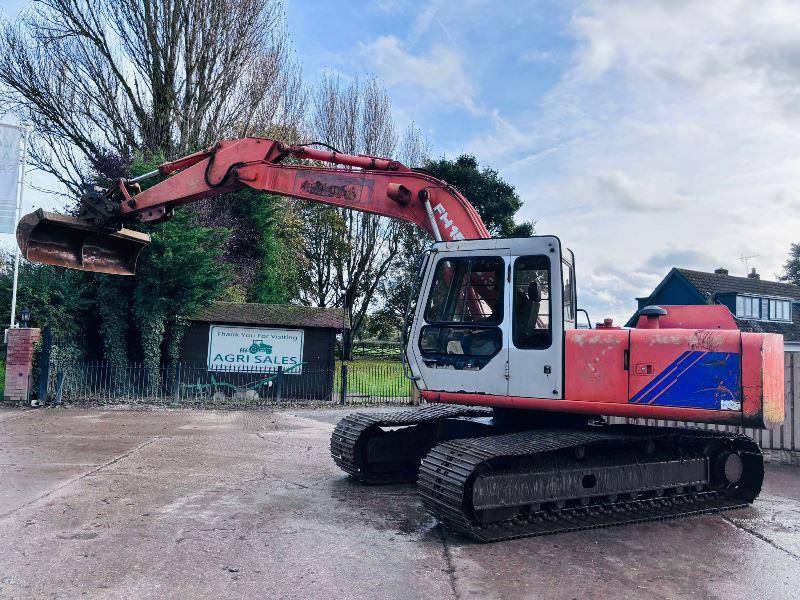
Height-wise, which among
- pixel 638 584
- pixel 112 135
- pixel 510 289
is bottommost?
pixel 638 584

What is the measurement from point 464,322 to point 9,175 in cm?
1460

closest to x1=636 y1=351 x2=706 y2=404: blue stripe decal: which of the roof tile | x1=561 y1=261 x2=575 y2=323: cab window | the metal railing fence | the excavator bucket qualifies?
x1=561 y1=261 x2=575 y2=323: cab window

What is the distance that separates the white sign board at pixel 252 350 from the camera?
17.2 metres

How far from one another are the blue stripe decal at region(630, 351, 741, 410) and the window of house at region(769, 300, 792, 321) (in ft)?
105

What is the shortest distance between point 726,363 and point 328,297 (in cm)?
2878

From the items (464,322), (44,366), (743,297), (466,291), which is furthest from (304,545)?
(743,297)

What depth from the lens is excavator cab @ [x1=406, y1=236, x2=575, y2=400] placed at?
5703 mm

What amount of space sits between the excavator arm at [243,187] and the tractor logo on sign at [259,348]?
903cm

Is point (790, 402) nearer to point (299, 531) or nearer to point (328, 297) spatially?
point (299, 531)

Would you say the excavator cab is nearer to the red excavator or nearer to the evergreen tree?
the red excavator

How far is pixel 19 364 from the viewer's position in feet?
45.6

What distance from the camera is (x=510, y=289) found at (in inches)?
229

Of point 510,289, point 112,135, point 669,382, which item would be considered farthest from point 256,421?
point 112,135

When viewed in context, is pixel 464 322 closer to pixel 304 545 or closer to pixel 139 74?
pixel 304 545
